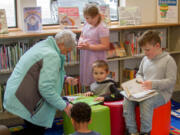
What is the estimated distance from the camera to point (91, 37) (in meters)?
3.30

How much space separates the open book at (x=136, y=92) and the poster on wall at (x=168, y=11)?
1876 millimetres

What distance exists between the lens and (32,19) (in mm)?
3637

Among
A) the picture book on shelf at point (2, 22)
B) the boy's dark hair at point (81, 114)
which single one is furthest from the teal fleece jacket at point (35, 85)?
the picture book on shelf at point (2, 22)

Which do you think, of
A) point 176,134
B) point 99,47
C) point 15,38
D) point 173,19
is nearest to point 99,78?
point 99,47

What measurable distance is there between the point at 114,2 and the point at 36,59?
8.48 ft

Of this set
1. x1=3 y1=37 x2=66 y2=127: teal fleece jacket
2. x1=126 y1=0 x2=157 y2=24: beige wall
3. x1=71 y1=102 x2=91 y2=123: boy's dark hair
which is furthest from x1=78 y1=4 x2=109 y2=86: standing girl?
x1=126 y1=0 x2=157 y2=24: beige wall

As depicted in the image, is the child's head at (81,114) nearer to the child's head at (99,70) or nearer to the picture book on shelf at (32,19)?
the child's head at (99,70)

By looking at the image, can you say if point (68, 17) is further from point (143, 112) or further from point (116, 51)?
point (143, 112)

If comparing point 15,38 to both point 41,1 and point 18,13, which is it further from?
point 41,1

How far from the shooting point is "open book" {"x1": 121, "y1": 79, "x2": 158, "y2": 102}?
2.74 m

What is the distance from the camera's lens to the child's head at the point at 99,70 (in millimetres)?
3055

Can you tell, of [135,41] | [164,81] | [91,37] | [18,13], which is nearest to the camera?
[164,81]

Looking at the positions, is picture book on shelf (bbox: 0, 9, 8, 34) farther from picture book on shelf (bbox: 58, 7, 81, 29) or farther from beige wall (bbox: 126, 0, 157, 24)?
beige wall (bbox: 126, 0, 157, 24)

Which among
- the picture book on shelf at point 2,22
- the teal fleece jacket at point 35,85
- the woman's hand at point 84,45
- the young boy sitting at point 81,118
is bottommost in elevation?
the young boy sitting at point 81,118
